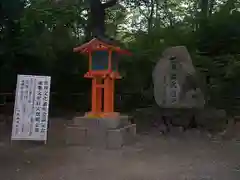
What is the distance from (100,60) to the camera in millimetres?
8047

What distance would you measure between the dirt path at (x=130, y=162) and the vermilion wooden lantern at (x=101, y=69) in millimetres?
1130

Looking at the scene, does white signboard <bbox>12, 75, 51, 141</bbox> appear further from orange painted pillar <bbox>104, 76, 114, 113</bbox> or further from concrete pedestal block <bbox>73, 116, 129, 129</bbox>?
orange painted pillar <bbox>104, 76, 114, 113</bbox>

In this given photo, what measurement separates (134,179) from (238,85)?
7932 mm

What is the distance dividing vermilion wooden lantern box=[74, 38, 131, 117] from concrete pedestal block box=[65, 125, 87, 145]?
1.58 feet

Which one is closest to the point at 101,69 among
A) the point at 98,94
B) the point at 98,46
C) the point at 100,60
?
the point at 100,60

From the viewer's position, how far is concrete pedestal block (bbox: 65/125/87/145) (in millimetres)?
7848

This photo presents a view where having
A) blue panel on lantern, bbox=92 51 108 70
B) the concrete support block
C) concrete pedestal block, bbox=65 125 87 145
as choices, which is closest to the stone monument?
blue panel on lantern, bbox=92 51 108 70

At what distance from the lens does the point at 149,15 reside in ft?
65.9

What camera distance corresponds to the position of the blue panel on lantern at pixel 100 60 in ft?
26.2

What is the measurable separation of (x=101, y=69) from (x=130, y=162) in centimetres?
257

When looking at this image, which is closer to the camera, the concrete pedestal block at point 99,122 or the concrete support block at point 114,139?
the concrete support block at point 114,139

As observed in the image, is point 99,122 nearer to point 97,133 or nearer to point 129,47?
point 97,133

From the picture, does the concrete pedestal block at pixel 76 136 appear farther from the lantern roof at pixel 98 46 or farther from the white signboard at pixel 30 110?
the lantern roof at pixel 98 46

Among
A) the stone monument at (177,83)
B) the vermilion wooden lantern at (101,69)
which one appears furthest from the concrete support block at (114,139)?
the stone monument at (177,83)
